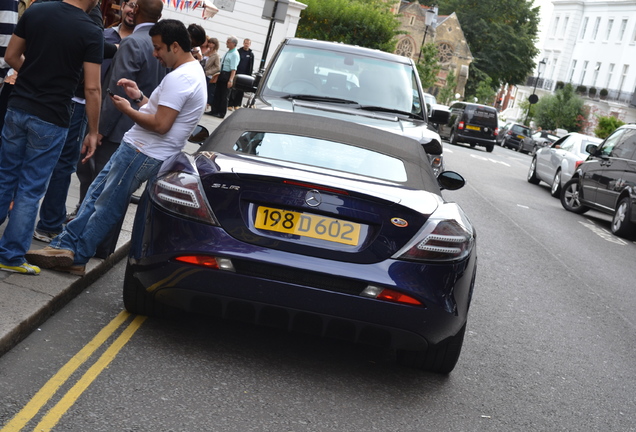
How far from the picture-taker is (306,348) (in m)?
5.49

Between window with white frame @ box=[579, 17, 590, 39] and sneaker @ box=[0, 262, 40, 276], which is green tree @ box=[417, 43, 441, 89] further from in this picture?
sneaker @ box=[0, 262, 40, 276]

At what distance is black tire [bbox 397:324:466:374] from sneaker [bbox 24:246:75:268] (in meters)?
2.16

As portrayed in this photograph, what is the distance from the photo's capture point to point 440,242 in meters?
4.77

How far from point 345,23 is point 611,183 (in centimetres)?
2985

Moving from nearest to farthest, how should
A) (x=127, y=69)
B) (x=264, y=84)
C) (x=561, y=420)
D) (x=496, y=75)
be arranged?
(x=561, y=420)
(x=127, y=69)
(x=264, y=84)
(x=496, y=75)

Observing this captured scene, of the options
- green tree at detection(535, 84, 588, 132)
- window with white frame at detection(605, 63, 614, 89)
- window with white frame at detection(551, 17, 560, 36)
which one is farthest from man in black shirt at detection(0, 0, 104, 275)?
window with white frame at detection(551, 17, 560, 36)

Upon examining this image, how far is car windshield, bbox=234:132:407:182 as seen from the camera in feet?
17.3

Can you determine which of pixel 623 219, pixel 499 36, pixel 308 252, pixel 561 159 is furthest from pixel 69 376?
pixel 499 36

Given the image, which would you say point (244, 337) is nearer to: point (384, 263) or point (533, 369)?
point (384, 263)

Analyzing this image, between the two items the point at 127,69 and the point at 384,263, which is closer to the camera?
the point at 384,263

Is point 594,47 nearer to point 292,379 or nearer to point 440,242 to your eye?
point 440,242

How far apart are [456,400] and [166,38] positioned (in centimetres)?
277

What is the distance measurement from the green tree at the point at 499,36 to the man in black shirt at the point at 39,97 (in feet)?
316

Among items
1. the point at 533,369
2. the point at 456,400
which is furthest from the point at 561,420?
the point at 533,369
